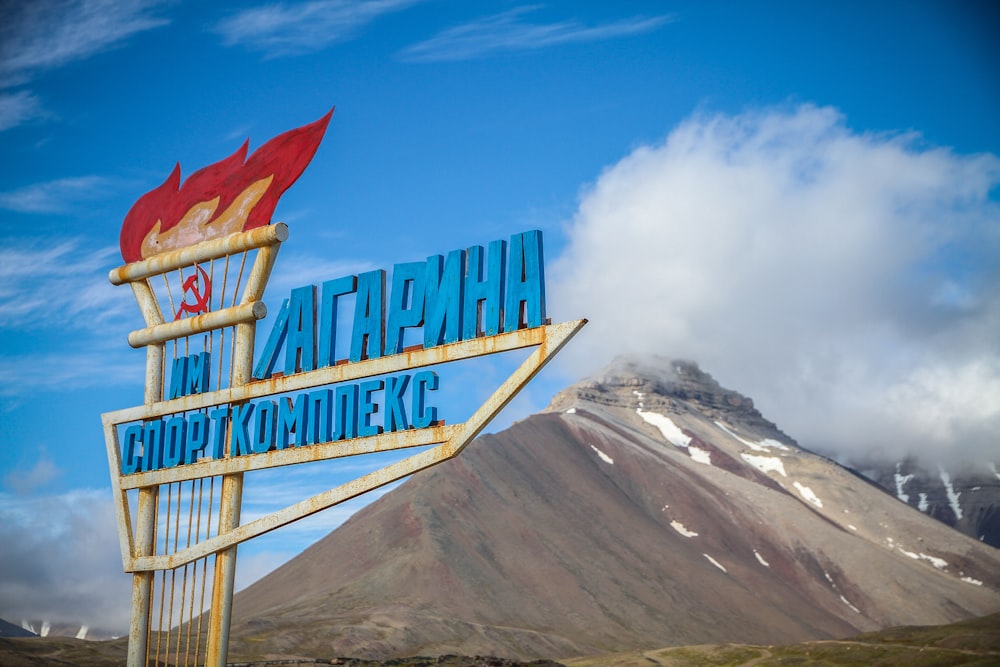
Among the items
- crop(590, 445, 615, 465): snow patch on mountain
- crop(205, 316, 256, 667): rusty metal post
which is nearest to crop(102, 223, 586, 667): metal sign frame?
crop(205, 316, 256, 667): rusty metal post

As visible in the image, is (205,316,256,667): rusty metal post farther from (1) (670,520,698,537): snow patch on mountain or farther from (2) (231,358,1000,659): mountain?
(1) (670,520,698,537): snow patch on mountain

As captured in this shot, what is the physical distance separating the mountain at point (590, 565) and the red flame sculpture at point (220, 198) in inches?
2355

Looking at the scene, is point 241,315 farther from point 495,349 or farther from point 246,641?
point 246,641

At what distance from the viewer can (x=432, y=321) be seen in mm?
22531

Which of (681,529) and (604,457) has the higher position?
(604,457)

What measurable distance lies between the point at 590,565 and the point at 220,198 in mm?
113936

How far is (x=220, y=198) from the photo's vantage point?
26.8 metres

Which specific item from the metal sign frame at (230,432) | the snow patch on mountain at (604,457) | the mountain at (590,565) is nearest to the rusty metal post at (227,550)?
the metal sign frame at (230,432)

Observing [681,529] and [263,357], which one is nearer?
[263,357]

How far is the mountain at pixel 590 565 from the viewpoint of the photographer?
346 feet

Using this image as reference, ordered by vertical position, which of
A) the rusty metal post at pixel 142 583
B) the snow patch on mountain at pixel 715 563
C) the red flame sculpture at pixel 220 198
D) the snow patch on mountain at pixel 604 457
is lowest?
the rusty metal post at pixel 142 583

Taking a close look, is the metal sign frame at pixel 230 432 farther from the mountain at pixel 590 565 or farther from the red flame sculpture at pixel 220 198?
the mountain at pixel 590 565

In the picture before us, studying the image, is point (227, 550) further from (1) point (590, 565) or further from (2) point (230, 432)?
(1) point (590, 565)

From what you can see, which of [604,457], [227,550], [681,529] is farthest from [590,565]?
[227,550]
